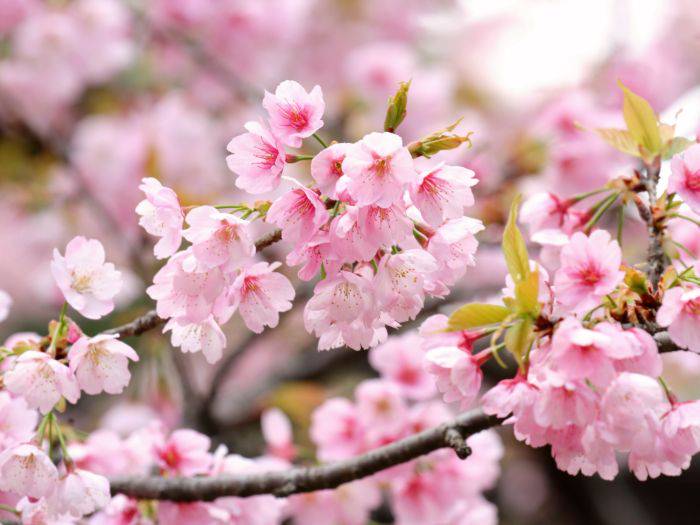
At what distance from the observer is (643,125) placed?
0.98 m

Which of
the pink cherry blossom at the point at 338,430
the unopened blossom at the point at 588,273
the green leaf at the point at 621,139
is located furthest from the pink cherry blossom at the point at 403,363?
the unopened blossom at the point at 588,273

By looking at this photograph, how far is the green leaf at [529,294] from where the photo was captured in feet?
2.55

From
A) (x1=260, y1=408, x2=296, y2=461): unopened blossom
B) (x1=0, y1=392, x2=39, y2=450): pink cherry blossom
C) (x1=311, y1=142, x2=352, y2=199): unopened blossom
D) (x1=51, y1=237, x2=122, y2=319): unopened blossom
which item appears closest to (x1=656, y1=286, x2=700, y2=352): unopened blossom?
(x1=311, y1=142, x2=352, y2=199): unopened blossom

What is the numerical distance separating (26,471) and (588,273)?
596mm

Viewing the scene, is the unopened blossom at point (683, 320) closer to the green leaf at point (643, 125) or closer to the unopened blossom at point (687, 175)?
the unopened blossom at point (687, 175)

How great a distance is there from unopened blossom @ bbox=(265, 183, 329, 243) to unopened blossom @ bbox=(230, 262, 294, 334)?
0.07 meters

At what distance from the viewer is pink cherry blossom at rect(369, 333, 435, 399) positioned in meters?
1.46

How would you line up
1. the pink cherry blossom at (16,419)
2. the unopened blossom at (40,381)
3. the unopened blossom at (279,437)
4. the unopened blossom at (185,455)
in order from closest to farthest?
the unopened blossom at (40,381) < the pink cherry blossom at (16,419) < the unopened blossom at (185,455) < the unopened blossom at (279,437)

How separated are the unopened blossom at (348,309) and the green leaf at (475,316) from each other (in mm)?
67

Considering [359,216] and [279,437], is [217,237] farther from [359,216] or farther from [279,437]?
[279,437]

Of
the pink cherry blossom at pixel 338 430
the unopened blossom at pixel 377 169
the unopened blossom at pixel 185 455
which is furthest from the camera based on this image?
the pink cherry blossom at pixel 338 430

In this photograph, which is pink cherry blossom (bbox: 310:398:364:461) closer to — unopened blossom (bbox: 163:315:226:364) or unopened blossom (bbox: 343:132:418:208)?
unopened blossom (bbox: 163:315:226:364)

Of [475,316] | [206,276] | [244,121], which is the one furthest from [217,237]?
[244,121]

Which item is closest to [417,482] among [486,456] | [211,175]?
[486,456]
